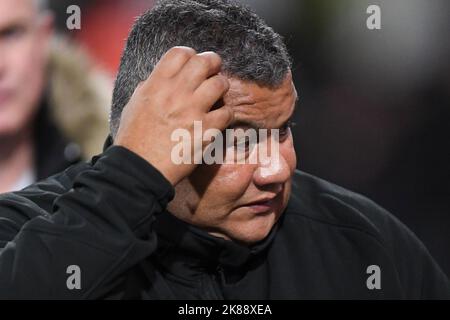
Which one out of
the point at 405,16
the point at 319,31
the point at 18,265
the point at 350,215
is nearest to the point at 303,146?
the point at 319,31

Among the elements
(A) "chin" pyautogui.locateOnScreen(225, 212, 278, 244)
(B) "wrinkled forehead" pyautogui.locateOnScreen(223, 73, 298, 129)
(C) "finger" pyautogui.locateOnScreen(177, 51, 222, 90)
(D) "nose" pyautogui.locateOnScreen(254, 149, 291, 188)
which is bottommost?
(A) "chin" pyautogui.locateOnScreen(225, 212, 278, 244)

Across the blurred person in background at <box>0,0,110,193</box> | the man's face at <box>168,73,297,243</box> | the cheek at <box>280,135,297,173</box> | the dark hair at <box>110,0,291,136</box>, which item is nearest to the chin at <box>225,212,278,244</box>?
the man's face at <box>168,73,297,243</box>

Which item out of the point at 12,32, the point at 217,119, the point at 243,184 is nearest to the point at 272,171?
the point at 243,184

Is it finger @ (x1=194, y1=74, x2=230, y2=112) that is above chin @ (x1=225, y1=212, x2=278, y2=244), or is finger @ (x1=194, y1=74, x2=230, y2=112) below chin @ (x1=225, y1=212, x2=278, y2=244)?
above

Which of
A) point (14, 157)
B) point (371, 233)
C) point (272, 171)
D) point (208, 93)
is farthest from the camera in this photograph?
point (14, 157)

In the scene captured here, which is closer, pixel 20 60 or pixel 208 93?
pixel 208 93

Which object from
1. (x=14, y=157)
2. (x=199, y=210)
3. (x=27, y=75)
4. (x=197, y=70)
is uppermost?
(x=197, y=70)

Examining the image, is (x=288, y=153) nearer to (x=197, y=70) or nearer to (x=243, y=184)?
(x=243, y=184)

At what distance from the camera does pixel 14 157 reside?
2.47 metres

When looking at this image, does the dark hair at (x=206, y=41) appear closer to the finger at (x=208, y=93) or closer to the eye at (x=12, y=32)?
the finger at (x=208, y=93)

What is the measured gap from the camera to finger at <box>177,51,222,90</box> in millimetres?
1134

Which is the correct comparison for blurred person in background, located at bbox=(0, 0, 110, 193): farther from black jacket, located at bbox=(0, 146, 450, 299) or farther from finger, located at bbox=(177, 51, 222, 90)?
finger, located at bbox=(177, 51, 222, 90)

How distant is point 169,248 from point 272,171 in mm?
Result: 212
